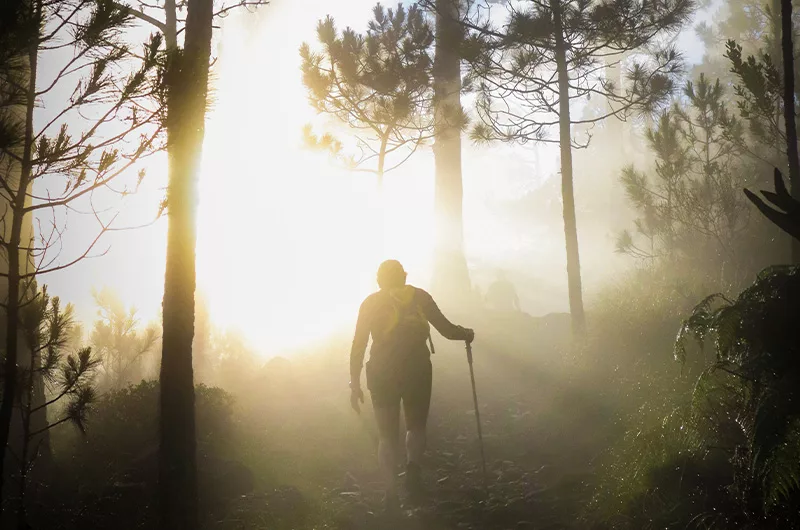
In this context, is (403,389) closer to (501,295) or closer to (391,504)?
(391,504)

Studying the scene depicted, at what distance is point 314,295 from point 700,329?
17.0 m

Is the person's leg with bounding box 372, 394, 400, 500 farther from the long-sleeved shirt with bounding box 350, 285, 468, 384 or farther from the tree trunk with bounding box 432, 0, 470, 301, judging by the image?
the tree trunk with bounding box 432, 0, 470, 301

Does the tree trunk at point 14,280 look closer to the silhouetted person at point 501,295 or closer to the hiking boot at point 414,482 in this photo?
the hiking boot at point 414,482

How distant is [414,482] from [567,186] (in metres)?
6.12

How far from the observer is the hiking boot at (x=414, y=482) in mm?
4961

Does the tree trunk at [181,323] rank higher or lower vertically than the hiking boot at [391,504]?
higher

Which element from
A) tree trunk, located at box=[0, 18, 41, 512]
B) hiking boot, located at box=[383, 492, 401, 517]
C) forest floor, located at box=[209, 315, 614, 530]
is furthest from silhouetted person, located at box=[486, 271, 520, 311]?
tree trunk, located at box=[0, 18, 41, 512]

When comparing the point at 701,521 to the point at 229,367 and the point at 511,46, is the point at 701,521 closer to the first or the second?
the point at 511,46

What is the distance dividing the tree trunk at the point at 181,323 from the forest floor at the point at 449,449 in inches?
18.9

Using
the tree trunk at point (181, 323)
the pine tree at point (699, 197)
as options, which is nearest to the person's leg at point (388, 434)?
the tree trunk at point (181, 323)

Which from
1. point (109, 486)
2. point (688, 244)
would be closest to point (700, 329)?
point (109, 486)

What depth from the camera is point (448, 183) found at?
13.6 meters

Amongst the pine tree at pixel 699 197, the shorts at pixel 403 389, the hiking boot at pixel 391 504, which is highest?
the pine tree at pixel 699 197

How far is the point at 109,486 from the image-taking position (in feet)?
Result: 17.4
